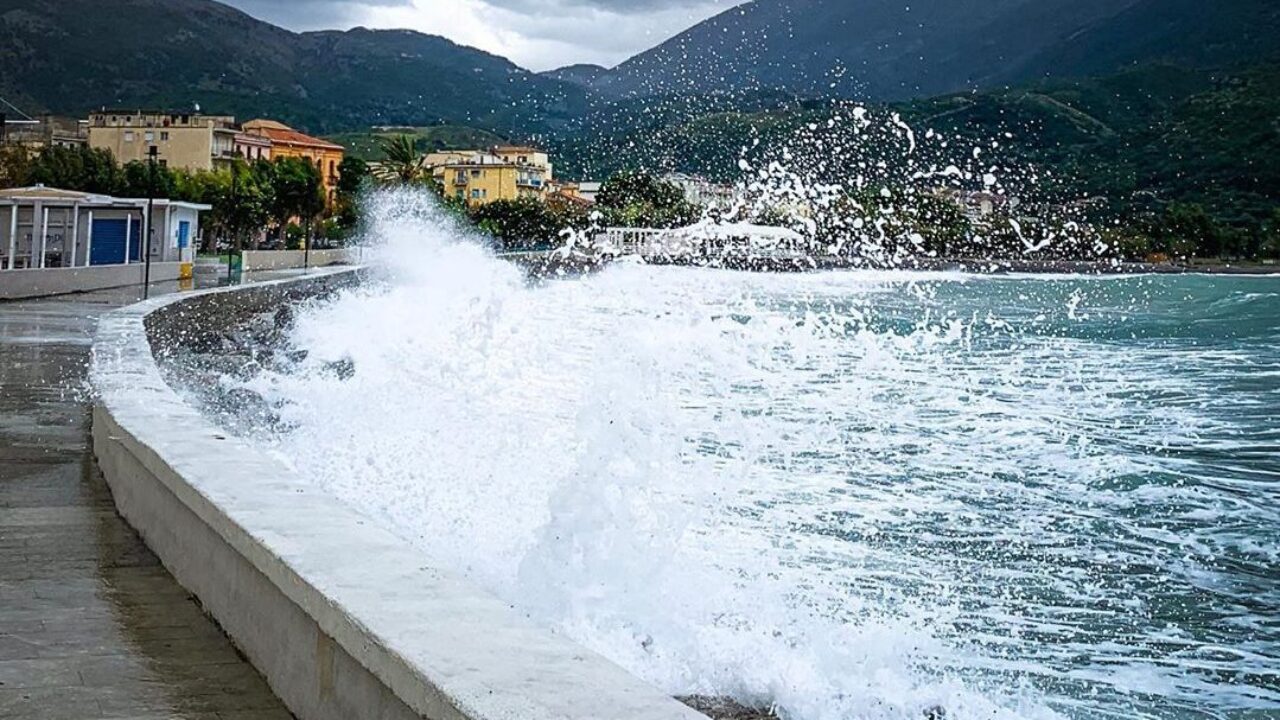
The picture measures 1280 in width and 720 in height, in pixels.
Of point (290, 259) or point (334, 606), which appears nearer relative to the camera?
point (334, 606)

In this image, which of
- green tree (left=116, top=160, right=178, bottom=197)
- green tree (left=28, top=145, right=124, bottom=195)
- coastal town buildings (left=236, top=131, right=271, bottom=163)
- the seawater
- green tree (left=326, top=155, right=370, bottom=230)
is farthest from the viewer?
coastal town buildings (left=236, top=131, right=271, bottom=163)

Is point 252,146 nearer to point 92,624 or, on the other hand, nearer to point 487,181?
point 487,181

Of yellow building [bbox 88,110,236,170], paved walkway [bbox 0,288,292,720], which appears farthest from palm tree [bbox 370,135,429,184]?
paved walkway [bbox 0,288,292,720]

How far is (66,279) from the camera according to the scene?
29016 mm

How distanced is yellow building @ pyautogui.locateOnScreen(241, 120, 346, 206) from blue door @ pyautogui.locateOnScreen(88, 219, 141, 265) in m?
76.8

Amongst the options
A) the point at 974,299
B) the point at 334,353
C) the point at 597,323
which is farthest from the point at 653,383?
the point at 974,299

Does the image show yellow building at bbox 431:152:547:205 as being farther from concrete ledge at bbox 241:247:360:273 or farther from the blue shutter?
the blue shutter

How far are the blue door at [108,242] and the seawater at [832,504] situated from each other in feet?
45.8

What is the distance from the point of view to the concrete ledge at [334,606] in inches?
99.7

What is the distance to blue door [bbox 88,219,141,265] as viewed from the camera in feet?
127

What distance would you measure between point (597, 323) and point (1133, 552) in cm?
2318

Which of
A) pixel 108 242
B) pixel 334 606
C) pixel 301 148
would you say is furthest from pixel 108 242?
pixel 301 148

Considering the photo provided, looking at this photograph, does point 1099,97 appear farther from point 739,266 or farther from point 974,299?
point 974,299

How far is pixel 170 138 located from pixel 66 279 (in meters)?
81.7
